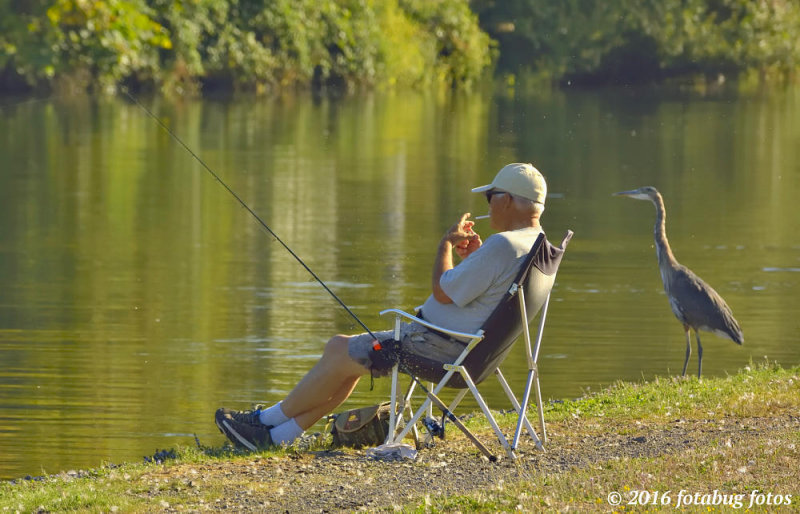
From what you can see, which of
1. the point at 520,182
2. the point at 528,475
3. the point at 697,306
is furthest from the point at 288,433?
the point at 697,306

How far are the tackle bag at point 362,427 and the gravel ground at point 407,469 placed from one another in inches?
3.6

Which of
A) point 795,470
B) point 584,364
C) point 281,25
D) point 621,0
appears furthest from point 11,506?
point 621,0

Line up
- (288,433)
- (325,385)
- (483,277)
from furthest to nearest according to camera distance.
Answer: (288,433) < (325,385) < (483,277)

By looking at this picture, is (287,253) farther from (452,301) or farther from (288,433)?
(452,301)

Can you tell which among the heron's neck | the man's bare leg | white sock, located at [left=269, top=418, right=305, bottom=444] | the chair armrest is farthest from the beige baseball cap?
the heron's neck

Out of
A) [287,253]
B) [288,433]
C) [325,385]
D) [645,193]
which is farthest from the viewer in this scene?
[287,253]

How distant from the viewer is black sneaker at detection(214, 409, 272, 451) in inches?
328

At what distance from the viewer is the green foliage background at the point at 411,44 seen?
52219 millimetres

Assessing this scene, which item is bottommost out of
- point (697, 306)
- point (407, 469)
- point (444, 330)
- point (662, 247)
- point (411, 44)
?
point (407, 469)

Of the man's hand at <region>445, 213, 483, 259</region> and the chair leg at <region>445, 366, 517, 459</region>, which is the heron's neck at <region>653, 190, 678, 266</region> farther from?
the chair leg at <region>445, 366, 517, 459</region>

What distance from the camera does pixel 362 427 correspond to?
8.20 metres

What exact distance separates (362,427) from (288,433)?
16.3 inches

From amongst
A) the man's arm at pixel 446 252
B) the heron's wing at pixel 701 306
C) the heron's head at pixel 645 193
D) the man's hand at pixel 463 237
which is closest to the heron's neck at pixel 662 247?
the heron's wing at pixel 701 306

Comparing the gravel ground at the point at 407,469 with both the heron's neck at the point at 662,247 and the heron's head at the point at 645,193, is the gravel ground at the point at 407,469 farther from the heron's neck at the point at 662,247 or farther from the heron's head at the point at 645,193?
the heron's head at the point at 645,193
